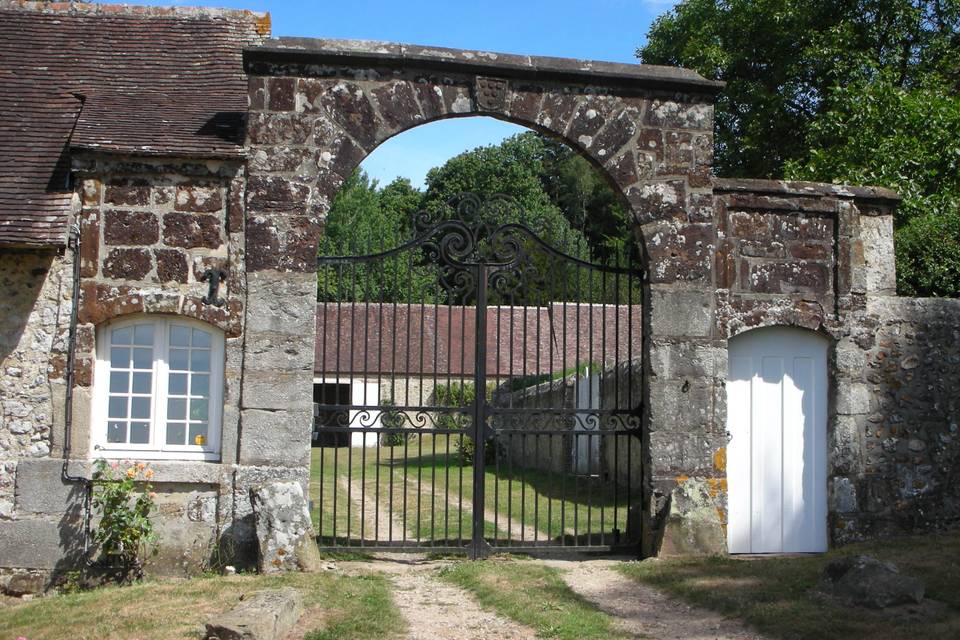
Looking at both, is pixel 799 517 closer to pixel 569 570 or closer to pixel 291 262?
pixel 569 570

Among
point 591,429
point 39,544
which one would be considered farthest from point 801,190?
point 39,544

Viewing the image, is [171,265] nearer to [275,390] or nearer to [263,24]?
[275,390]

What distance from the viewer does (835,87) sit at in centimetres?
1590

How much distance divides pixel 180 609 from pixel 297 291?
264cm

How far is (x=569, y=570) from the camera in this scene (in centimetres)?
757

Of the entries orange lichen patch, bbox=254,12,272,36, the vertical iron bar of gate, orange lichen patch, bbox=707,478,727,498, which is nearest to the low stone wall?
the vertical iron bar of gate

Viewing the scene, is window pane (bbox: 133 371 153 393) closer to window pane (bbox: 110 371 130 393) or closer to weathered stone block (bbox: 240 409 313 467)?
window pane (bbox: 110 371 130 393)

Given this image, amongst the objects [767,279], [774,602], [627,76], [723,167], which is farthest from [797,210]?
[723,167]

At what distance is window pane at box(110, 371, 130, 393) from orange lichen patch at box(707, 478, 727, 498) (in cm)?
486

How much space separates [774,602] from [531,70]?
4517mm

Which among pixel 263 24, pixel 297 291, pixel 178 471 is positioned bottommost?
pixel 178 471

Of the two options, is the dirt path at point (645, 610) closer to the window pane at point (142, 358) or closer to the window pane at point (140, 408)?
the window pane at point (140, 408)

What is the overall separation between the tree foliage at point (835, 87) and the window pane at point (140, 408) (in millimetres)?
8339

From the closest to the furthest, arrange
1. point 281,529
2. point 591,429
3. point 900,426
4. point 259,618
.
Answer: point 259,618
point 281,529
point 591,429
point 900,426
